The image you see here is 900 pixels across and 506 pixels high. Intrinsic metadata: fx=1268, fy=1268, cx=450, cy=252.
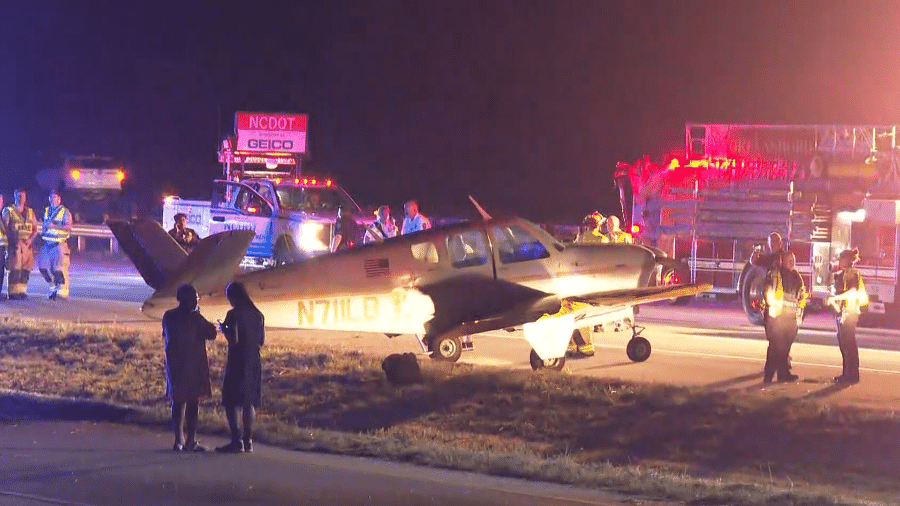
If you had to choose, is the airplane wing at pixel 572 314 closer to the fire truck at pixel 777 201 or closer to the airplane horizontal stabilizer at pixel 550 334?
the airplane horizontal stabilizer at pixel 550 334

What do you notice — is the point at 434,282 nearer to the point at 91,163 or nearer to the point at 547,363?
the point at 547,363

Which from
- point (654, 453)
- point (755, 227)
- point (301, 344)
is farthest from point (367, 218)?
point (654, 453)

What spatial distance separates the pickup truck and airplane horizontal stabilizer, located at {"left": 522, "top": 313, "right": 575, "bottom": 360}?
39.1ft

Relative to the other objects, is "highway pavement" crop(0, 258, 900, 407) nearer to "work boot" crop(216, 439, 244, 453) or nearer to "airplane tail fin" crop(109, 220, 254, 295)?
"airplane tail fin" crop(109, 220, 254, 295)

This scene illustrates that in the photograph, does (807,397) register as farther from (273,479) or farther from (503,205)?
(503,205)

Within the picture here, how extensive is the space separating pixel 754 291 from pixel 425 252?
4.15m

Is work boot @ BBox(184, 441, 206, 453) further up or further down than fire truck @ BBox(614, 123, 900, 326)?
A: further down

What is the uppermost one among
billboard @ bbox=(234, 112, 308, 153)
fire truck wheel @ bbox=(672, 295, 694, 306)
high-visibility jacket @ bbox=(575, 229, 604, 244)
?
billboard @ bbox=(234, 112, 308, 153)

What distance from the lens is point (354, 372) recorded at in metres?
14.8

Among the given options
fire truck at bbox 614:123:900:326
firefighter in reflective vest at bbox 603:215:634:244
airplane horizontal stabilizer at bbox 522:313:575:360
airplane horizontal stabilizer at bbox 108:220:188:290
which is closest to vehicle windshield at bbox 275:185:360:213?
fire truck at bbox 614:123:900:326

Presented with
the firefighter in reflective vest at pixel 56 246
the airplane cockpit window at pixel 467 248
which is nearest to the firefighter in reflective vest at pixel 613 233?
the airplane cockpit window at pixel 467 248

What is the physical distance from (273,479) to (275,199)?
17628mm

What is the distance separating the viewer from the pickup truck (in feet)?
87.0

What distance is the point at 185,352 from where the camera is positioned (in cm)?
1045
